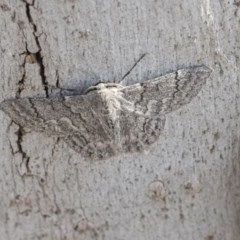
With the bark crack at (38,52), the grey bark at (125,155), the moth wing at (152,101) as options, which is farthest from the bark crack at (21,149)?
the moth wing at (152,101)

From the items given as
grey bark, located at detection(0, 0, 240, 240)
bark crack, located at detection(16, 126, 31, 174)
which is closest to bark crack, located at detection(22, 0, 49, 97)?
grey bark, located at detection(0, 0, 240, 240)

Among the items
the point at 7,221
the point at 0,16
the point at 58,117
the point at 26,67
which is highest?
the point at 0,16

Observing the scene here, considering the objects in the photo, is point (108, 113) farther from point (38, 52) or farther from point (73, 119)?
point (38, 52)

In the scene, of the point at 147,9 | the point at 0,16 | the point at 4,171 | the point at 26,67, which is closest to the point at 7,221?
the point at 4,171

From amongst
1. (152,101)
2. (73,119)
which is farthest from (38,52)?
(152,101)

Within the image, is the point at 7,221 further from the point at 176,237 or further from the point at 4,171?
the point at 176,237

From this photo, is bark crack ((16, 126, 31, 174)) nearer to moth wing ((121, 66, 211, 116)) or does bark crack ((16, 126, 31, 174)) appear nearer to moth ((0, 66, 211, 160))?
moth ((0, 66, 211, 160))

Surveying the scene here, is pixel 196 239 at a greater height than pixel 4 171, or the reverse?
pixel 4 171
